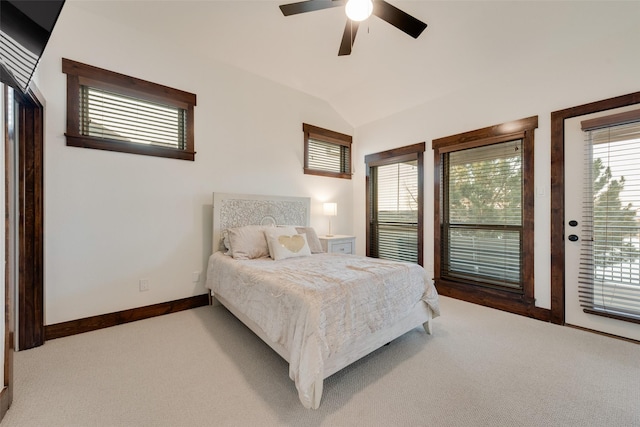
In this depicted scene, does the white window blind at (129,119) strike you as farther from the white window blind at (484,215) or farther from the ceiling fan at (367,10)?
the white window blind at (484,215)

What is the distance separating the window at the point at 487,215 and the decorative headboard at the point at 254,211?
6.35 feet

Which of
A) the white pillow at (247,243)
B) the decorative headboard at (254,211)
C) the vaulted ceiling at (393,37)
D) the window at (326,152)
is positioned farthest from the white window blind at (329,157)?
the white pillow at (247,243)

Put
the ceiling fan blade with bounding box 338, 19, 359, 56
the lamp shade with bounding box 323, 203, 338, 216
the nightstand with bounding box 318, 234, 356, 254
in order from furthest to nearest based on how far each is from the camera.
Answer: the lamp shade with bounding box 323, 203, 338, 216
the nightstand with bounding box 318, 234, 356, 254
the ceiling fan blade with bounding box 338, 19, 359, 56

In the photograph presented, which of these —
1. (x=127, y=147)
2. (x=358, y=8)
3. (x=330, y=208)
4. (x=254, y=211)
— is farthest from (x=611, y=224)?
(x=127, y=147)

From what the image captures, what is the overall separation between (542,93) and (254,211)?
3.52m

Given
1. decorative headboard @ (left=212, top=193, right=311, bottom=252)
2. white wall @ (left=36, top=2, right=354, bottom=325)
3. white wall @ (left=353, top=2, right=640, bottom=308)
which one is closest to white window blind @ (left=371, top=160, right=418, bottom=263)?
white wall @ (left=353, top=2, right=640, bottom=308)

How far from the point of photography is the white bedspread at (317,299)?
1514 millimetres

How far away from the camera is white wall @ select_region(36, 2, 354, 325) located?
235 cm

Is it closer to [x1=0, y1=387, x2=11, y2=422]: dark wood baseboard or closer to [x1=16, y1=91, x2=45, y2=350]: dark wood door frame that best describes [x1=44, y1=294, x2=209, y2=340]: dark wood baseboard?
[x1=16, y1=91, x2=45, y2=350]: dark wood door frame

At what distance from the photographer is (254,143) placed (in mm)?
3539

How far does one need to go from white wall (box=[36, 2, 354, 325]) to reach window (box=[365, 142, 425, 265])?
1.70 metres

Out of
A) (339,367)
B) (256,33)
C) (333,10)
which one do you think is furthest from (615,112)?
(256,33)

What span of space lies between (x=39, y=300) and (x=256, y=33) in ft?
10.6

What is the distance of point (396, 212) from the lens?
4.24m
